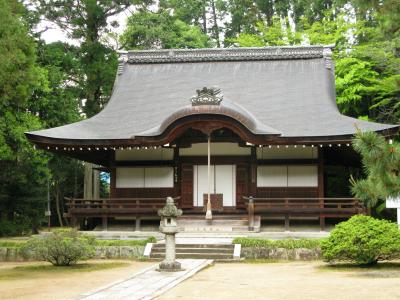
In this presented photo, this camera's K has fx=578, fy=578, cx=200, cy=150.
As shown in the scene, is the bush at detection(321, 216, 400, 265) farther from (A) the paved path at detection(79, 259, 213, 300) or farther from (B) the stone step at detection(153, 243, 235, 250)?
(B) the stone step at detection(153, 243, 235, 250)

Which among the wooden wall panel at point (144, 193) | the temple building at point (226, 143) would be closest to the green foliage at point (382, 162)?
the temple building at point (226, 143)

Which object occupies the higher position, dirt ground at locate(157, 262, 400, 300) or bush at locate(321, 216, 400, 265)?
bush at locate(321, 216, 400, 265)

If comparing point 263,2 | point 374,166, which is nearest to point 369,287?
point 374,166

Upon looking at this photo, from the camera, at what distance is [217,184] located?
21.6 meters

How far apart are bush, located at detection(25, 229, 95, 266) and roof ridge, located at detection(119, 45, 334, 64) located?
Result: 46.6 feet

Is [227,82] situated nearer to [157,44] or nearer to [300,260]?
[157,44]

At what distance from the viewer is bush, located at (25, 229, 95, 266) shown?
13844 mm

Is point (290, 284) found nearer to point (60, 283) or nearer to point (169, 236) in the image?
point (169, 236)

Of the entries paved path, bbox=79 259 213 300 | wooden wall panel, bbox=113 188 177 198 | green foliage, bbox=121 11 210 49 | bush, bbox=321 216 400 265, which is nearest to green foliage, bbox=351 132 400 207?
bush, bbox=321 216 400 265

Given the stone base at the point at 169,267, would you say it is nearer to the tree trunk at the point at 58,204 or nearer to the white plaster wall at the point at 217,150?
the white plaster wall at the point at 217,150

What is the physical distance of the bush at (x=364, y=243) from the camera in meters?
12.7

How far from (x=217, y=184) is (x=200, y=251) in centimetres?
585

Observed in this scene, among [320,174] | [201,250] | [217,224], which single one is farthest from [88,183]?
[201,250]

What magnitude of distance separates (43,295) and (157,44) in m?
24.9
